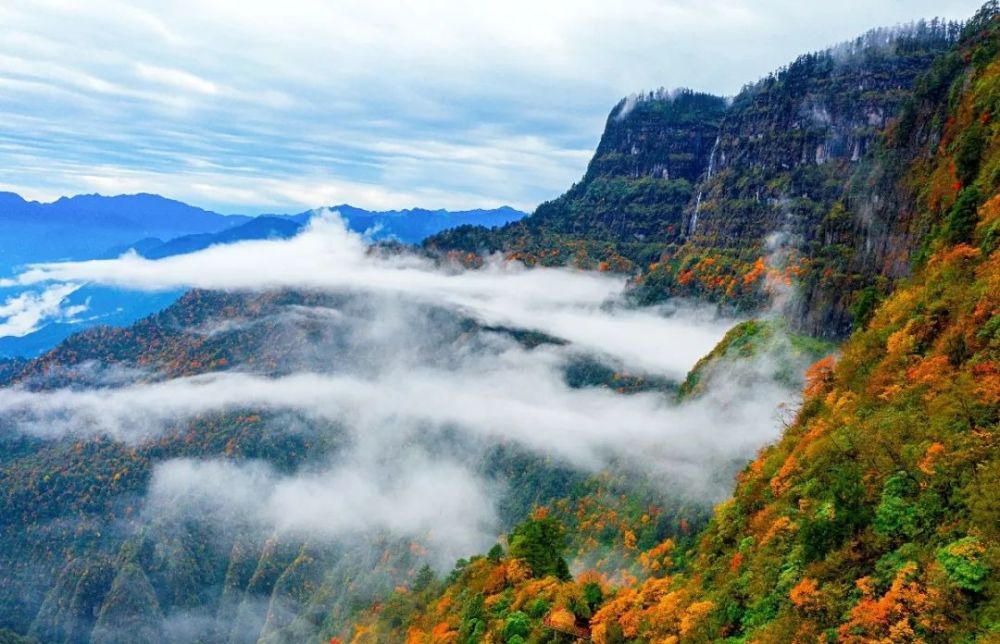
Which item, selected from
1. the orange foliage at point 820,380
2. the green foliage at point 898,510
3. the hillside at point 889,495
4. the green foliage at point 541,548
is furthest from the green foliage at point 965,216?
the green foliage at point 541,548

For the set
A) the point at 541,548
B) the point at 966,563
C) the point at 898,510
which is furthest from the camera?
the point at 541,548

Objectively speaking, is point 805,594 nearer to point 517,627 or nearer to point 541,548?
point 517,627

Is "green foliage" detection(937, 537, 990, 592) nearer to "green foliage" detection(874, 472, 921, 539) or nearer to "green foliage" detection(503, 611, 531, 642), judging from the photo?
"green foliage" detection(874, 472, 921, 539)

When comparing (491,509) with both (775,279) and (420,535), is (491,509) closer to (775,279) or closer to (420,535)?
(420,535)

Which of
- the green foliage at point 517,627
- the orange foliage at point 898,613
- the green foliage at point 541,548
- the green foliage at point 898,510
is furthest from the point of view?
the green foliage at point 541,548

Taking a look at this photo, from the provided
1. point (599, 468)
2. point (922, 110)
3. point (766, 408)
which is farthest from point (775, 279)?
point (922, 110)

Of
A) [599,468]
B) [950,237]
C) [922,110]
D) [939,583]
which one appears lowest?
[599,468]

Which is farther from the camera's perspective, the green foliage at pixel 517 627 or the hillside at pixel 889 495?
the green foliage at pixel 517 627

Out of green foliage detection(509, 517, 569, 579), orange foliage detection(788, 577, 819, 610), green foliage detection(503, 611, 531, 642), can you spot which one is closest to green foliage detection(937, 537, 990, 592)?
orange foliage detection(788, 577, 819, 610)

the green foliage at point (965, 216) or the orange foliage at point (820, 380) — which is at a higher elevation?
the green foliage at point (965, 216)

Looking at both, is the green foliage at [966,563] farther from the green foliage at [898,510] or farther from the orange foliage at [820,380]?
the orange foliage at [820,380]

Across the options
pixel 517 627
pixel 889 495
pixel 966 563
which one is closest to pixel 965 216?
pixel 889 495
